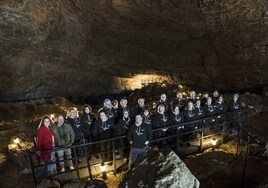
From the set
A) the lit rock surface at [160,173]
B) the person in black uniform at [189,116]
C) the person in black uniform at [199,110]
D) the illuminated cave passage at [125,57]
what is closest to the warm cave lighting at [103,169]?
the illuminated cave passage at [125,57]

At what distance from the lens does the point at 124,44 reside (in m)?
14.7

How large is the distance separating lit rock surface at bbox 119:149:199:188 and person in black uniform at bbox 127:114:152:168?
2182mm

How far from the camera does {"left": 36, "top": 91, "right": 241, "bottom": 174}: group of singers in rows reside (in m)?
7.28

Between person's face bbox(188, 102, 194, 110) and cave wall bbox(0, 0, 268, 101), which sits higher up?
cave wall bbox(0, 0, 268, 101)

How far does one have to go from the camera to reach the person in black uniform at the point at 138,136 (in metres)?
7.26

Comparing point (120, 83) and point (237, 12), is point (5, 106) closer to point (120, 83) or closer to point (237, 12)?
point (120, 83)

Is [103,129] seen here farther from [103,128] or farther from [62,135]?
[62,135]

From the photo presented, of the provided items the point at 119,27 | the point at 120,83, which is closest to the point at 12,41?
the point at 119,27

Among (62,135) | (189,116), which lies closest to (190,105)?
(189,116)

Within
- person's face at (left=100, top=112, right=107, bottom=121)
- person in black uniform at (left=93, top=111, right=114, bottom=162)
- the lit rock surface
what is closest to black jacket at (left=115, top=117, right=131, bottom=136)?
person in black uniform at (left=93, top=111, right=114, bottom=162)

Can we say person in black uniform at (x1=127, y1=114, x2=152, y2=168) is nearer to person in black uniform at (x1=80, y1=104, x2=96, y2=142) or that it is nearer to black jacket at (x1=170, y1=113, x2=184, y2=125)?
black jacket at (x1=170, y1=113, x2=184, y2=125)

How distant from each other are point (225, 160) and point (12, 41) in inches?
338

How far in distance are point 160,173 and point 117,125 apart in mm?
3726

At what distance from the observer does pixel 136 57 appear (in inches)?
611
